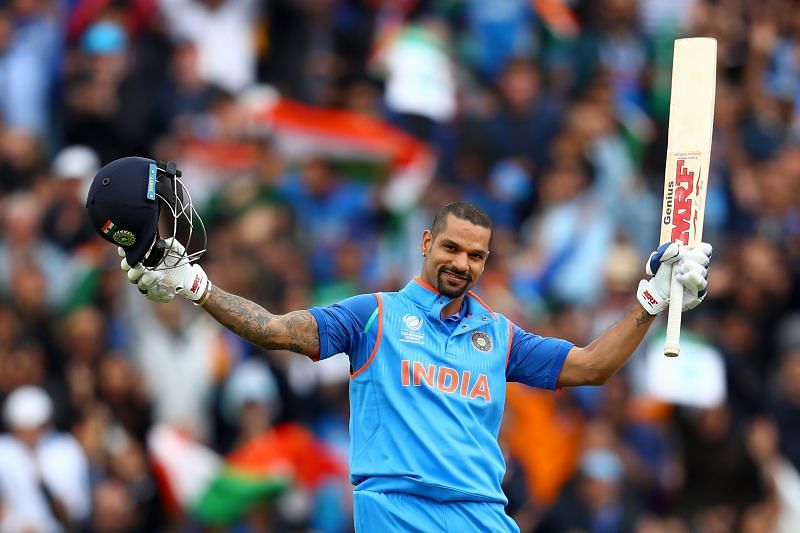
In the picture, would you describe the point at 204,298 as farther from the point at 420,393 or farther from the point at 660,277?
the point at 660,277

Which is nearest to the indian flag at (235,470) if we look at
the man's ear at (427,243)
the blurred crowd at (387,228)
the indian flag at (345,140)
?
the blurred crowd at (387,228)

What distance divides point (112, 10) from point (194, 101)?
4.06 feet

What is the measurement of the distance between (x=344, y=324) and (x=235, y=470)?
18.3 feet

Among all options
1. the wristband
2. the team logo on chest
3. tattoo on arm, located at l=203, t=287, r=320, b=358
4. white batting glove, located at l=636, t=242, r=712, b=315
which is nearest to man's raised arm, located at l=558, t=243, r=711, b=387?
white batting glove, located at l=636, t=242, r=712, b=315

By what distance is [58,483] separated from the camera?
13516 mm

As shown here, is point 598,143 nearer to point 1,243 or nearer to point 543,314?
point 543,314

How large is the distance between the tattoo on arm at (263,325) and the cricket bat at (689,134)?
1.88 m

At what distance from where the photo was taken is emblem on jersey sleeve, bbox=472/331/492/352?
844cm

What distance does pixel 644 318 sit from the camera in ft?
27.8

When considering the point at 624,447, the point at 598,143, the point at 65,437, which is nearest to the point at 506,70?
the point at 598,143

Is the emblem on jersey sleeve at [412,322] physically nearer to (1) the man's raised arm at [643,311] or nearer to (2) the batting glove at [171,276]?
(1) the man's raised arm at [643,311]

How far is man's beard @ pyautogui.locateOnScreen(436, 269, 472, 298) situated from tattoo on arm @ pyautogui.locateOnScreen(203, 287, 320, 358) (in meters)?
0.68

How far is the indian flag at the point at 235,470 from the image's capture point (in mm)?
13383

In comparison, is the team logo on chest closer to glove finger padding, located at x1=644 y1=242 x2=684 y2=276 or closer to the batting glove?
the batting glove
